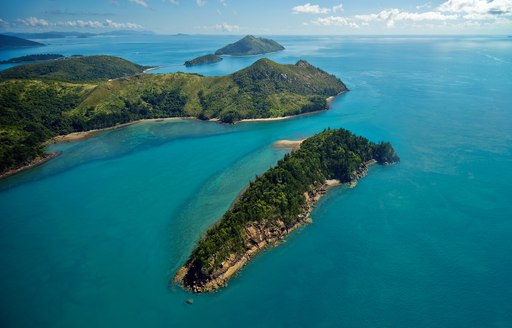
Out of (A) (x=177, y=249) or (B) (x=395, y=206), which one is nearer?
(A) (x=177, y=249)

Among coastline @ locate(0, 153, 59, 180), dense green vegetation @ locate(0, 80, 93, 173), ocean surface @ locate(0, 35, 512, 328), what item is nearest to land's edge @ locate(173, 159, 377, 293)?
ocean surface @ locate(0, 35, 512, 328)

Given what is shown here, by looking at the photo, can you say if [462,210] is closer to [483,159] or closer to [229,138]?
[483,159]

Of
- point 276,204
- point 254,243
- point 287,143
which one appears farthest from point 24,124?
point 254,243

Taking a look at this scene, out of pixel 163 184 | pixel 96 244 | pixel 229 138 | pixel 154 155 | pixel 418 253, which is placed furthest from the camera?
pixel 229 138

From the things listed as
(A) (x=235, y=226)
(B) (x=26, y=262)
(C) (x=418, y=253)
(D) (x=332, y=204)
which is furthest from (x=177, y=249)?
(C) (x=418, y=253)

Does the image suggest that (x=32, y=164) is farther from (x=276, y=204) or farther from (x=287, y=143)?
(x=276, y=204)

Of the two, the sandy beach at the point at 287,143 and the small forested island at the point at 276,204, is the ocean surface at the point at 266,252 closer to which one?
the small forested island at the point at 276,204
